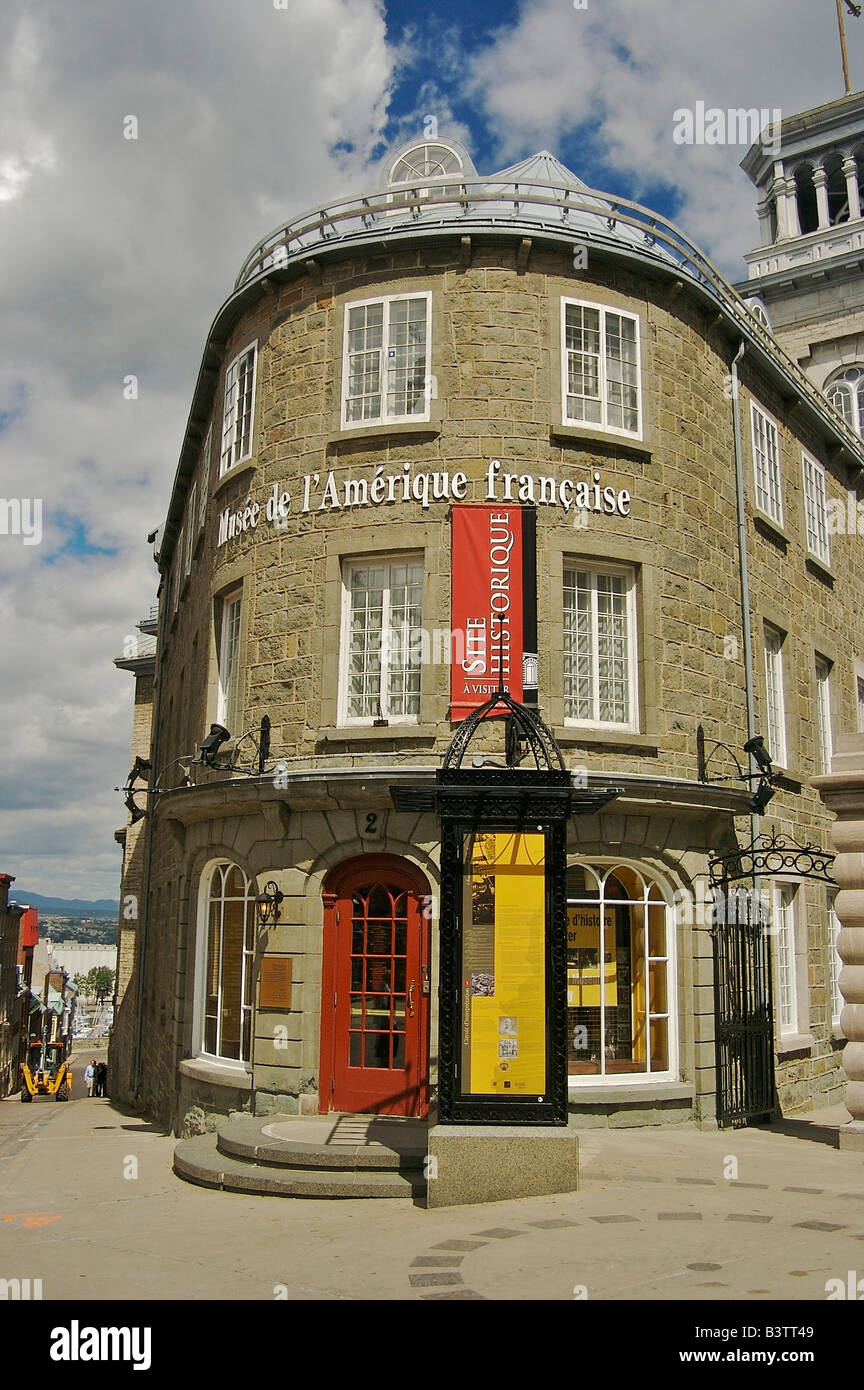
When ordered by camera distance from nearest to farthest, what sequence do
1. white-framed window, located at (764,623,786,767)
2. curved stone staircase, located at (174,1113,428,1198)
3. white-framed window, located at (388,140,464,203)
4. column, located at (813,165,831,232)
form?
curved stone staircase, located at (174,1113,428,1198) → white-framed window, located at (388,140,464,203) → white-framed window, located at (764,623,786,767) → column, located at (813,165,831,232)

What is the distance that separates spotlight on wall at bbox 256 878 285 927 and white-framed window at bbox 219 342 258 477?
228 inches

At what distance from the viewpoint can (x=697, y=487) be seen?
15.1 m

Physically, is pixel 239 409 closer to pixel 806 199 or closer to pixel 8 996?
pixel 806 199

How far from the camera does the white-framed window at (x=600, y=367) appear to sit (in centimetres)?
1423

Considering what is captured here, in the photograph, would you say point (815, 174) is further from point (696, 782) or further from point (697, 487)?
Result: point (696, 782)

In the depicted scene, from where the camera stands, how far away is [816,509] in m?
20.2

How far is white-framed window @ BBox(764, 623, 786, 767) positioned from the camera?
1705 centimetres

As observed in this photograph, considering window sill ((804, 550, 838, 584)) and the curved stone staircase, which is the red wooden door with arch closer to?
the curved stone staircase

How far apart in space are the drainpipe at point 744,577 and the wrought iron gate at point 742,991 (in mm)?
473

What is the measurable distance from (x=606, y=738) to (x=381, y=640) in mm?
2897

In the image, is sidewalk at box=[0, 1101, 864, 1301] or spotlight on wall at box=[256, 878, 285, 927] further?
spotlight on wall at box=[256, 878, 285, 927]

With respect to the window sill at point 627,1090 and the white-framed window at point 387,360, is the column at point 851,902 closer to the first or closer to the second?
the window sill at point 627,1090

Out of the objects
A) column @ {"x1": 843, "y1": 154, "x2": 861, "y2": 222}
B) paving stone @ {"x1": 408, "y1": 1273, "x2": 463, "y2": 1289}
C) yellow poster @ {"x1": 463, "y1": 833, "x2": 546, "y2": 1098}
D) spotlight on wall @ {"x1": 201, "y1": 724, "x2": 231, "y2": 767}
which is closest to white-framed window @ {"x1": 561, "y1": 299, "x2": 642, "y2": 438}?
spotlight on wall @ {"x1": 201, "y1": 724, "x2": 231, "y2": 767}
